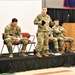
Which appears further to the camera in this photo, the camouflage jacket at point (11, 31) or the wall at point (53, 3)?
the wall at point (53, 3)

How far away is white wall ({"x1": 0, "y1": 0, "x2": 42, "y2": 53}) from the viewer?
700 cm

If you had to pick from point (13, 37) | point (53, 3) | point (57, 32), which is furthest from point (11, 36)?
point (53, 3)

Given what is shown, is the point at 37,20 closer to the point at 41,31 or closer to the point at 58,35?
the point at 41,31

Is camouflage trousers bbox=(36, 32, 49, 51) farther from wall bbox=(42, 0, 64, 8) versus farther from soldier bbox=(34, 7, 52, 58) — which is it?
wall bbox=(42, 0, 64, 8)

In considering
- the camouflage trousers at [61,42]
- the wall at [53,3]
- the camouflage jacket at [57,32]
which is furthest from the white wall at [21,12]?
the camouflage trousers at [61,42]

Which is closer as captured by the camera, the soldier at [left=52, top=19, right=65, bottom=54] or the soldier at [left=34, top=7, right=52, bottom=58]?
the soldier at [left=34, top=7, right=52, bottom=58]

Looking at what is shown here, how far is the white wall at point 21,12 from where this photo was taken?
700 cm

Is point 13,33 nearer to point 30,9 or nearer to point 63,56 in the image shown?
point 63,56

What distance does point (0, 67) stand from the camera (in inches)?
204

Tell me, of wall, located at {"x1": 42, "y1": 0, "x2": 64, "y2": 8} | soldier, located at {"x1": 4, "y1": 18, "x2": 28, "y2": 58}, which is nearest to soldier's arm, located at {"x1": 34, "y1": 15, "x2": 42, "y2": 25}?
soldier, located at {"x1": 4, "y1": 18, "x2": 28, "y2": 58}

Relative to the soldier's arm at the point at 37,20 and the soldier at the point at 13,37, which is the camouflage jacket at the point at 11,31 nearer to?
the soldier at the point at 13,37

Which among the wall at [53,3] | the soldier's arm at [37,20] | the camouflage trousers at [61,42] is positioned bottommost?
the camouflage trousers at [61,42]

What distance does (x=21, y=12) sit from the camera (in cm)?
737

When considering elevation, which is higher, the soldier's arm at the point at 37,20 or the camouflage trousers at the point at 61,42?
the soldier's arm at the point at 37,20
